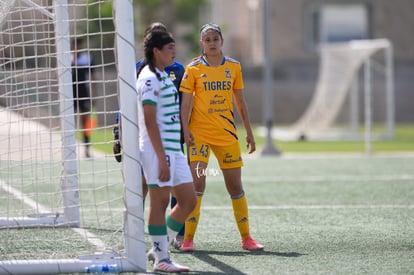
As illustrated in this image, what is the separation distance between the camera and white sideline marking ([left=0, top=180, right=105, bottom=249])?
350 inches

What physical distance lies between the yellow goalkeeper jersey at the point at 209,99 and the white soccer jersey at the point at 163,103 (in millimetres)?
1435

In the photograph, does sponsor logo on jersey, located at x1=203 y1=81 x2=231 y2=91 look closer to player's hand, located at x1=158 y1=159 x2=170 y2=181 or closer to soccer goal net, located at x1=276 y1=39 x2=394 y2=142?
player's hand, located at x1=158 y1=159 x2=170 y2=181

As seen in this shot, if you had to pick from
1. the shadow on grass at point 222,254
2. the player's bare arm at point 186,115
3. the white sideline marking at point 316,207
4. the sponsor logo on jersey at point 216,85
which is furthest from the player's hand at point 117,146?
the white sideline marking at point 316,207

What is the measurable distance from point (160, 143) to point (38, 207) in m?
4.66

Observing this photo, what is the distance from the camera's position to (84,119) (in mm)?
20109

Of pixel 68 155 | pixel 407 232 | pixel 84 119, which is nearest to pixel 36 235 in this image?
pixel 68 155

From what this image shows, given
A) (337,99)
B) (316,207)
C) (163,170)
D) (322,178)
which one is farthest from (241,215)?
(337,99)

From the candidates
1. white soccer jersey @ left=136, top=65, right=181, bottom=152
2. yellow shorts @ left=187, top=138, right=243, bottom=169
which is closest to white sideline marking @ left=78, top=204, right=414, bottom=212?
yellow shorts @ left=187, top=138, right=243, bottom=169

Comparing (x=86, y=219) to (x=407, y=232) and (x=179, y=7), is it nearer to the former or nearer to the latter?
(x=407, y=232)

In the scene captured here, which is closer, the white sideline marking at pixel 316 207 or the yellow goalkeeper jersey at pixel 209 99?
the yellow goalkeeper jersey at pixel 209 99

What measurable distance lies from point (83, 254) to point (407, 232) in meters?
3.18

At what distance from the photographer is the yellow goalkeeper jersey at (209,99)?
862 centimetres

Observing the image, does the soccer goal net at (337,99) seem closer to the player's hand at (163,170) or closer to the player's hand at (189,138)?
the player's hand at (189,138)

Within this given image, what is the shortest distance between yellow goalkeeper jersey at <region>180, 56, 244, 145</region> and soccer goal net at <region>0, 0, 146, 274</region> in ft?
2.54
